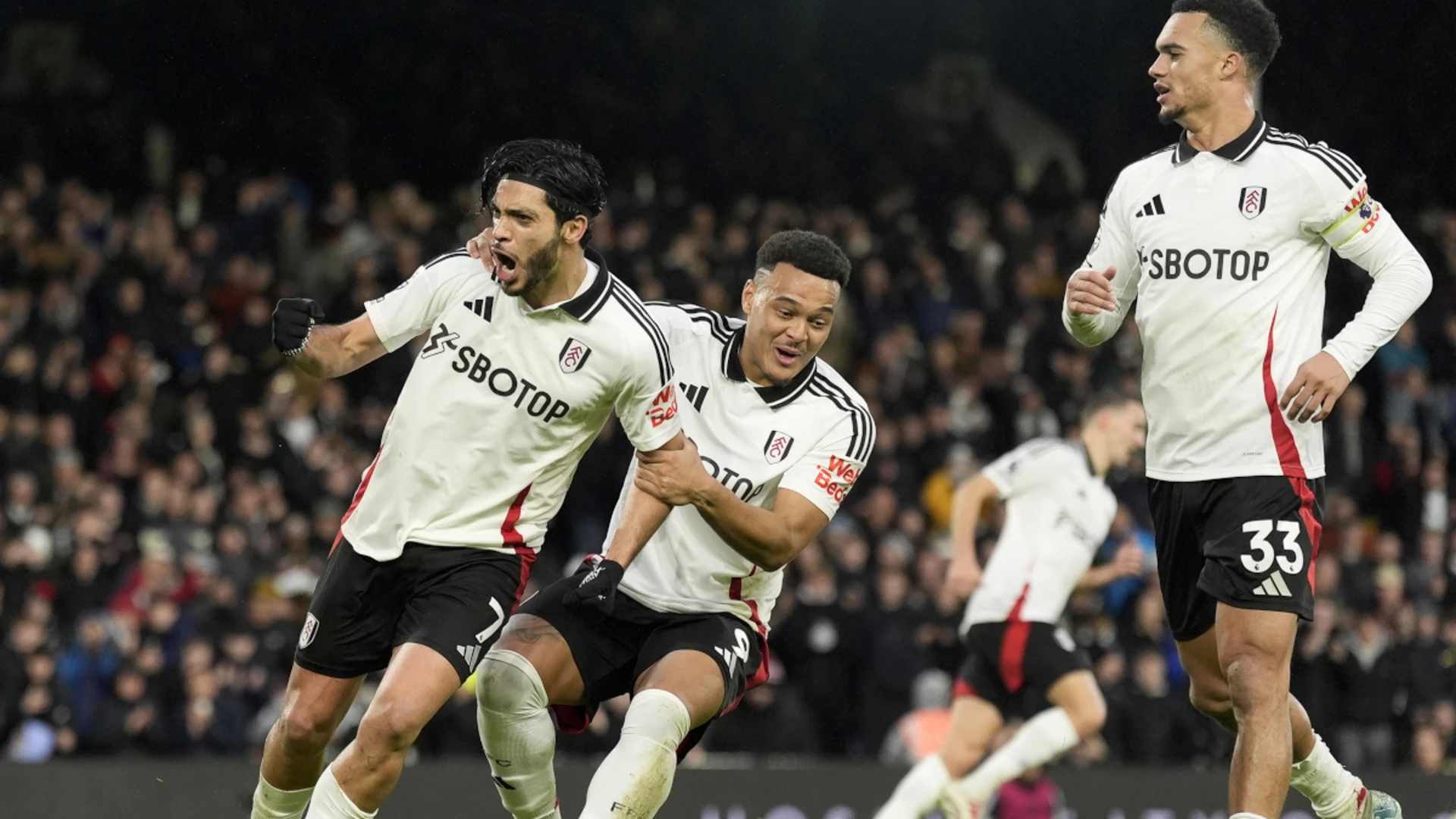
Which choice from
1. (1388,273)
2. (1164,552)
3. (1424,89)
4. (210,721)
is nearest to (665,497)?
A: (1164,552)

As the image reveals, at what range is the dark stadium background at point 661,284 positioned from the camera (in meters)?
12.3

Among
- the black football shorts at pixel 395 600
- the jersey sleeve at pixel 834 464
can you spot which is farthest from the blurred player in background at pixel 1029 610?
the black football shorts at pixel 395 600

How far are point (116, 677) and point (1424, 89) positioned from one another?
585 inches

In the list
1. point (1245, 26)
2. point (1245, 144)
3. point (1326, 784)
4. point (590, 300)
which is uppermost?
point (1245, 26)

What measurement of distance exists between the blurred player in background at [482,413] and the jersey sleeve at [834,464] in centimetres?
54

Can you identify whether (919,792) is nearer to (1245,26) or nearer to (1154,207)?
(1154,207)

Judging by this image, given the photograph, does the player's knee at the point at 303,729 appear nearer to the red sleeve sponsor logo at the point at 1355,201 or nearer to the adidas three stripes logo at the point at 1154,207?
the adidas three stripes logo at the point at 1154,207

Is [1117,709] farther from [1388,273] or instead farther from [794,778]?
[1388,273]

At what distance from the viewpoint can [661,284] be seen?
50.1 feet

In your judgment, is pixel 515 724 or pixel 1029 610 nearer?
pixel 515 724

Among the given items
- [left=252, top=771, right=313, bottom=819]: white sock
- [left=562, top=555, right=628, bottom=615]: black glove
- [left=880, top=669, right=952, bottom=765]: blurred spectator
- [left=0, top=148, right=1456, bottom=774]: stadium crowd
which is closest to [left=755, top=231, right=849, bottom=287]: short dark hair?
[left=562, top=555, right=628, bottom=615]: black glove

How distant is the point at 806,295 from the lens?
5.98m

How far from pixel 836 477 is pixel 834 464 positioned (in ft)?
0.15

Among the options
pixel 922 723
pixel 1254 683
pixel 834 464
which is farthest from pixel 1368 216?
pixel 922 723
